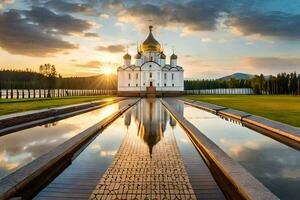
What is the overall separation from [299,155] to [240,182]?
3.49 m

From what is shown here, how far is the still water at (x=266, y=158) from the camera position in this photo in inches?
194

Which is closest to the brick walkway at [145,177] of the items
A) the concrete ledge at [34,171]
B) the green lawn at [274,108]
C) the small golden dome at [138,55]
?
the concrete ledge at [34,171]

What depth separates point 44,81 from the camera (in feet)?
161

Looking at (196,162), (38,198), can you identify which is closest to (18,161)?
(38,198)

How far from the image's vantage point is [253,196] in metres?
3.92

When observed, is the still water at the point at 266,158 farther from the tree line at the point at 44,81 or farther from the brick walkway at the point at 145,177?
the tree line at the point at 44,81

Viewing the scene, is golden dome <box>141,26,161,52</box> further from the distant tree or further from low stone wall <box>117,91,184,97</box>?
the distant tree

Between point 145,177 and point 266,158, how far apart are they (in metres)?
3.37

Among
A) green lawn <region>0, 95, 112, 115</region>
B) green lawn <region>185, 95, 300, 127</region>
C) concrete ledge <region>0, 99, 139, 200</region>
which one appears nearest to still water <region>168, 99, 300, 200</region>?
green lawn <region>185, 95, 300, 127</region>

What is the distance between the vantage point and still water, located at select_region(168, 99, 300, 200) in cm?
493

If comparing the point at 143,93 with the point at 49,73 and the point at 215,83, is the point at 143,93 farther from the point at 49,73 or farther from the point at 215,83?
the point at 215,83

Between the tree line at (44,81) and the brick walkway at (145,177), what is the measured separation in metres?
38.0

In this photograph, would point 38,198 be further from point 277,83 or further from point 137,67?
point 277,83

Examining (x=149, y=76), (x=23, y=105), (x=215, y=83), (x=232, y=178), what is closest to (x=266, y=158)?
(x=232, y=178)
